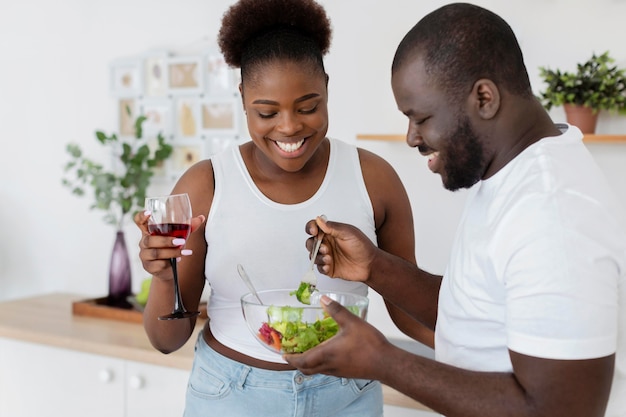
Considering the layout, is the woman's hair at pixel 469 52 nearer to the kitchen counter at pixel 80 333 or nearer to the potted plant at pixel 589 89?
the potted plant at pixel 589 89

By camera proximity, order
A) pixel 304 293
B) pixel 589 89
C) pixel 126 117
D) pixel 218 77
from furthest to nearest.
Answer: pixel 126 117, pixel 218 77, pixel 589 89, pixel 304 293

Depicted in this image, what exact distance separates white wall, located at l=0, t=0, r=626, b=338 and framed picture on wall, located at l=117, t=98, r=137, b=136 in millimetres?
44

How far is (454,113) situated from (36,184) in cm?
254

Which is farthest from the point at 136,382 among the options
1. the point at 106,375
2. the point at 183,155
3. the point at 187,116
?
the point at 187,116

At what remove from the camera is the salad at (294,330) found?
1.12 metres

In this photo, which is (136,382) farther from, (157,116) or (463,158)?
(463,158)

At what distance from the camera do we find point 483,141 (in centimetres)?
101

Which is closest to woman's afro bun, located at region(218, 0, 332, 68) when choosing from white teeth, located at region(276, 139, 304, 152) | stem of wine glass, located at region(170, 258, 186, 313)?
white teeth, located at region(276, 139, 304, 152)

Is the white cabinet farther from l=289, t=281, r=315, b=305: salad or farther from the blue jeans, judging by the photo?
l=289, t=281, r=315, b=305: salad

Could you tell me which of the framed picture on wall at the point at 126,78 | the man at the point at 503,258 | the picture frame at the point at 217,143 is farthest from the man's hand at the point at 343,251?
the framed picture on wall at the point at 126,78

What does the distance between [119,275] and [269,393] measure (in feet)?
4.88

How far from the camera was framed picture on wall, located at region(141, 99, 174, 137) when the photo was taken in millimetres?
2812

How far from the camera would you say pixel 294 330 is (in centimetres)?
114

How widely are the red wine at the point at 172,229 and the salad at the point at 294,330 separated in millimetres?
261
